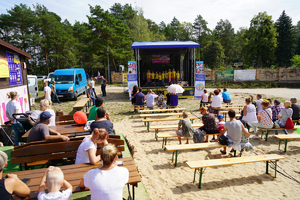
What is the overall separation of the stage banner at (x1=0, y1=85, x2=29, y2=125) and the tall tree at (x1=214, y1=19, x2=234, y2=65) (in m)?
52.0

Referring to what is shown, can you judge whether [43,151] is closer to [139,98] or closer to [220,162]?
[220,162]

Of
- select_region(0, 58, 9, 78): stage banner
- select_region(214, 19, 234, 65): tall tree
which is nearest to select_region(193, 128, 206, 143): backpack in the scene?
select_region(0, 58, 9, 78): stage banner

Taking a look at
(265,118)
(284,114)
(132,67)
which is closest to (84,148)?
(265,118)

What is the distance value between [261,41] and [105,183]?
41502 millimetres

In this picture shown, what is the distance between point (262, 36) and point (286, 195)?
39819mm

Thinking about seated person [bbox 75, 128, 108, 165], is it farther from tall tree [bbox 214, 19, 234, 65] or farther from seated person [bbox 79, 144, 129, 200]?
tall tree [bbox 214, 19, 234, 65]

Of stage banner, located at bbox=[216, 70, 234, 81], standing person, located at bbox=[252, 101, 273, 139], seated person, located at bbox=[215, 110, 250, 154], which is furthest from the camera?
stage banner, located at bbox=[216, 70, 234, 81]

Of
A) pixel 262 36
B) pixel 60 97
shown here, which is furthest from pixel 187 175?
pixel 262 36

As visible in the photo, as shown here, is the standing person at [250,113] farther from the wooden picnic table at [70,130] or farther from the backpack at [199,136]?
the wooden picnic table at [70,130]

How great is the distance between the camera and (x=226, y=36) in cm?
5291

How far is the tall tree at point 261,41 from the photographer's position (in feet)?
116

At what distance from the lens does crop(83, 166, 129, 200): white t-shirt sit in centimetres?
201

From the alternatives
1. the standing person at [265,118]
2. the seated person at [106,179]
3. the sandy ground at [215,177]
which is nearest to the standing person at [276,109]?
the standing person at [265,118]

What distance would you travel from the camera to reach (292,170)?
4281mm
